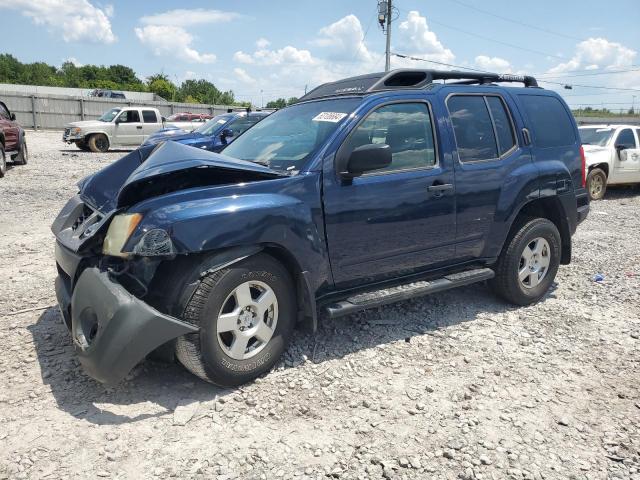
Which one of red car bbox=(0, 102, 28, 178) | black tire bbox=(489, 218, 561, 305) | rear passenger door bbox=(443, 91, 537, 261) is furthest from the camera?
red car bbox=(0, 102, 28, 178)

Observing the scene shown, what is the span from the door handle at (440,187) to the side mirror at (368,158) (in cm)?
60

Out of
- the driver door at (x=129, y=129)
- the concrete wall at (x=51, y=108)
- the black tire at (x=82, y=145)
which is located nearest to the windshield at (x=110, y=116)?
the driver door at (x=129, y=129)

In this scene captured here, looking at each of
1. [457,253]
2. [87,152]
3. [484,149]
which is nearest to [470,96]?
[484,149]

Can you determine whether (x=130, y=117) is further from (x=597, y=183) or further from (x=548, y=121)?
(x=548, y=121)

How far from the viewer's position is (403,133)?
4.03m

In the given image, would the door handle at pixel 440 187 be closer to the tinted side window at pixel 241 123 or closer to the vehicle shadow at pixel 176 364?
the vehicle shadow at pixel 176 364

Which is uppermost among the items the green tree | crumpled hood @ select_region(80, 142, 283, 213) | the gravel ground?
the green tree

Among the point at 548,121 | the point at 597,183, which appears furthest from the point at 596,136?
the point at 548,121

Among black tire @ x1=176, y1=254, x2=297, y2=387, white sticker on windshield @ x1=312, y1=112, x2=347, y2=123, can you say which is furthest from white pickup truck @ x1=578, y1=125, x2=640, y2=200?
black tire @ x1=176, y1=254, x2=297, y2=387

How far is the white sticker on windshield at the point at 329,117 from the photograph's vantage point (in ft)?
12.6

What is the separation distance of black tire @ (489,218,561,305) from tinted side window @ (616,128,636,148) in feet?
29.6

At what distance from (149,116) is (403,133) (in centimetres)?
1922

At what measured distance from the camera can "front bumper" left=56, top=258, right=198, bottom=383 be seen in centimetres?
283

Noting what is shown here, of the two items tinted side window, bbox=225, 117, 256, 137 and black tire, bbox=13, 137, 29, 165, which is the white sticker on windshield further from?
black tire, bbox=13, 137, 29, 165
